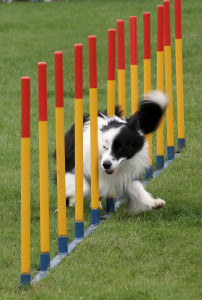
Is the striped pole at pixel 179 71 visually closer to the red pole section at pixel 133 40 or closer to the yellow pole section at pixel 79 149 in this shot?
the red pole section at pixel 133 40

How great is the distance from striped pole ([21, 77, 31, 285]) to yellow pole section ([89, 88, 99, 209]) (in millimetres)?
1406

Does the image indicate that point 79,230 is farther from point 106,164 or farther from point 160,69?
point 160,69

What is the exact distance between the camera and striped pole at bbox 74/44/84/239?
6.06 m

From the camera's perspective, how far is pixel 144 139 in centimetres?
687

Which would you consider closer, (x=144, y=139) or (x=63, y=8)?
(x=144, y=139)

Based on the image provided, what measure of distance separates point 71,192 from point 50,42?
28.6 feet

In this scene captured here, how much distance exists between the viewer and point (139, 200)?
6789mm

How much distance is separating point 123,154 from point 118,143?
0.11 m

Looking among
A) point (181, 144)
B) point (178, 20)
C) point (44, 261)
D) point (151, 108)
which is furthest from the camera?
point (181, 144)

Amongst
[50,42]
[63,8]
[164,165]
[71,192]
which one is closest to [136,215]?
[71,192]

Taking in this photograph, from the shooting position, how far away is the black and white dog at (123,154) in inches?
260

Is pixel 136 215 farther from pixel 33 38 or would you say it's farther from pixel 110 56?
pixel 33 38

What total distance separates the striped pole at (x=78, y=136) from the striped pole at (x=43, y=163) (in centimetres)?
75

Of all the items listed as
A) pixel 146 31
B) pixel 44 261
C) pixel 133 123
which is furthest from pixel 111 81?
pixel 44 261
